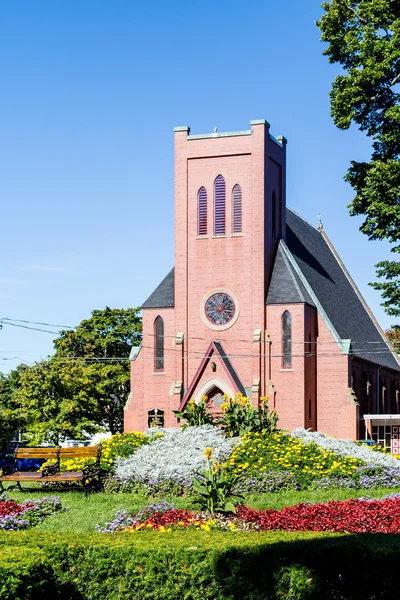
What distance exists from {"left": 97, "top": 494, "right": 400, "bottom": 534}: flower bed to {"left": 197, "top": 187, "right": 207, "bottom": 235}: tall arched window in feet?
111

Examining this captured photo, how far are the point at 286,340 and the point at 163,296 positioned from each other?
7509mm

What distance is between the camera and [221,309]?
161ft

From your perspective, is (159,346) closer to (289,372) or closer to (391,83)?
(289,372)

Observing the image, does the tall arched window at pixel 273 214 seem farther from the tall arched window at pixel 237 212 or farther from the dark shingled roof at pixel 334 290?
the tall arched window at pixel 237 212

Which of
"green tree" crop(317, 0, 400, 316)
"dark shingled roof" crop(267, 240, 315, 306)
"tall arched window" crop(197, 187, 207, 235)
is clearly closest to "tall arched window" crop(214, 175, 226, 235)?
"tall arched window" crop(197, 187, 207, 235)

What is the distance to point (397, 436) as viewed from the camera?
5372cm

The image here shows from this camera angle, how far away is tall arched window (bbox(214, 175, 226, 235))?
49.5 m

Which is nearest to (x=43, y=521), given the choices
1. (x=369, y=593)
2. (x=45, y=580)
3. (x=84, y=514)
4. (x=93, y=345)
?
(x=84, y=514)

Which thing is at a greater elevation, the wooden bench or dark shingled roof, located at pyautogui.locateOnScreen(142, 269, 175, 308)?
dark shingled roof, located at pyautogui.locateOnScreen(142, 269, 175, 308)

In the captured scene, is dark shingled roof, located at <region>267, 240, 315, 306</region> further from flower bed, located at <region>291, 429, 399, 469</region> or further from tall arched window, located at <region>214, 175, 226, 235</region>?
flower bed, located at <region>291, 429, 399, 469</region>

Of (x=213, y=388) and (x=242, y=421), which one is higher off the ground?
(x=213, y=388)

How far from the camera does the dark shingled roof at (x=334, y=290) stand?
54.0 metres

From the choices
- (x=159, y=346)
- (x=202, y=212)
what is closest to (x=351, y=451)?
(x=159, y=346)

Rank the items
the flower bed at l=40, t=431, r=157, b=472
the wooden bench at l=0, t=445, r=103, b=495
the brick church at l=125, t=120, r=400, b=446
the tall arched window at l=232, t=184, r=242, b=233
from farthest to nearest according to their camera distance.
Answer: the tall arched window at l=232, t=184, r=242, b=233
the brick church at l=125, t=120, r=400, b=446
the flower bed at l=40, t=431, r=157, b=472
the wooden bench at l=0, t=445, r=103, b=495
